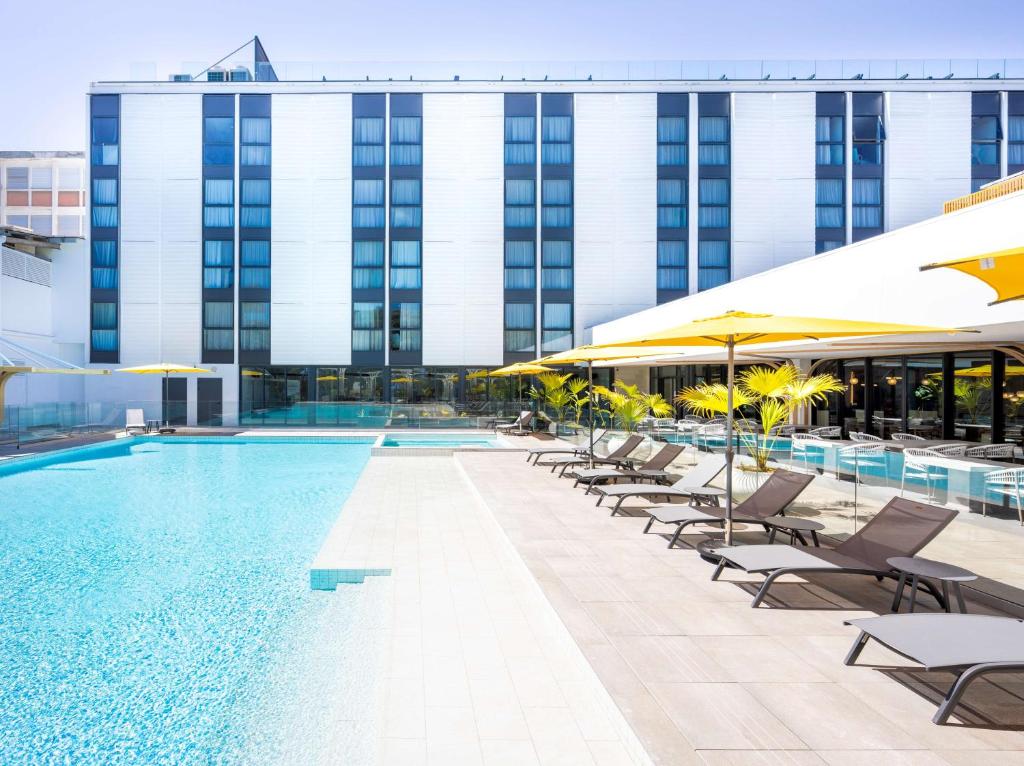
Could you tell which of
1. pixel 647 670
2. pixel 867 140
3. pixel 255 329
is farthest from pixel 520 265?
pixel 647 670

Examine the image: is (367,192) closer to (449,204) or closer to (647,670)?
(449,204)

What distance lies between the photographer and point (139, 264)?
2600 cm

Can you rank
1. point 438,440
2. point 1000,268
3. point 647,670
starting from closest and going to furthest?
point 647,670 → point 1000,268 → point 438,440

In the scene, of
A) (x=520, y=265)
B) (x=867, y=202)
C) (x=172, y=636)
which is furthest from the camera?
(x=520, y=265)

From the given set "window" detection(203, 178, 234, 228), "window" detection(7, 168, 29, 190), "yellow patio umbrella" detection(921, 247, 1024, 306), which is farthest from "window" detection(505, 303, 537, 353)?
"window" detection(7, 168, 29, 190)

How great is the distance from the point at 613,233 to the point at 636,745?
24.9 meters

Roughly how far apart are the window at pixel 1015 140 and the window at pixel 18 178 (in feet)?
183

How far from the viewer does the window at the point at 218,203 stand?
2605 centimetres

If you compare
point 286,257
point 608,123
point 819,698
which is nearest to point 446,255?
point 286,257

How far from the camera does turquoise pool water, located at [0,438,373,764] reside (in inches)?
152

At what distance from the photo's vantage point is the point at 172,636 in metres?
5.20

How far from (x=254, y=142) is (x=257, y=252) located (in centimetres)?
443

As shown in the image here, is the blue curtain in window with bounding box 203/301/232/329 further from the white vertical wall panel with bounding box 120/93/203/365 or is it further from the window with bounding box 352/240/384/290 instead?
the window with bounding box 352/240/384/290

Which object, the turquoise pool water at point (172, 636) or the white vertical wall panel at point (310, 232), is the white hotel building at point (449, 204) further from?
the turquoise pool water at point (172, 636)
